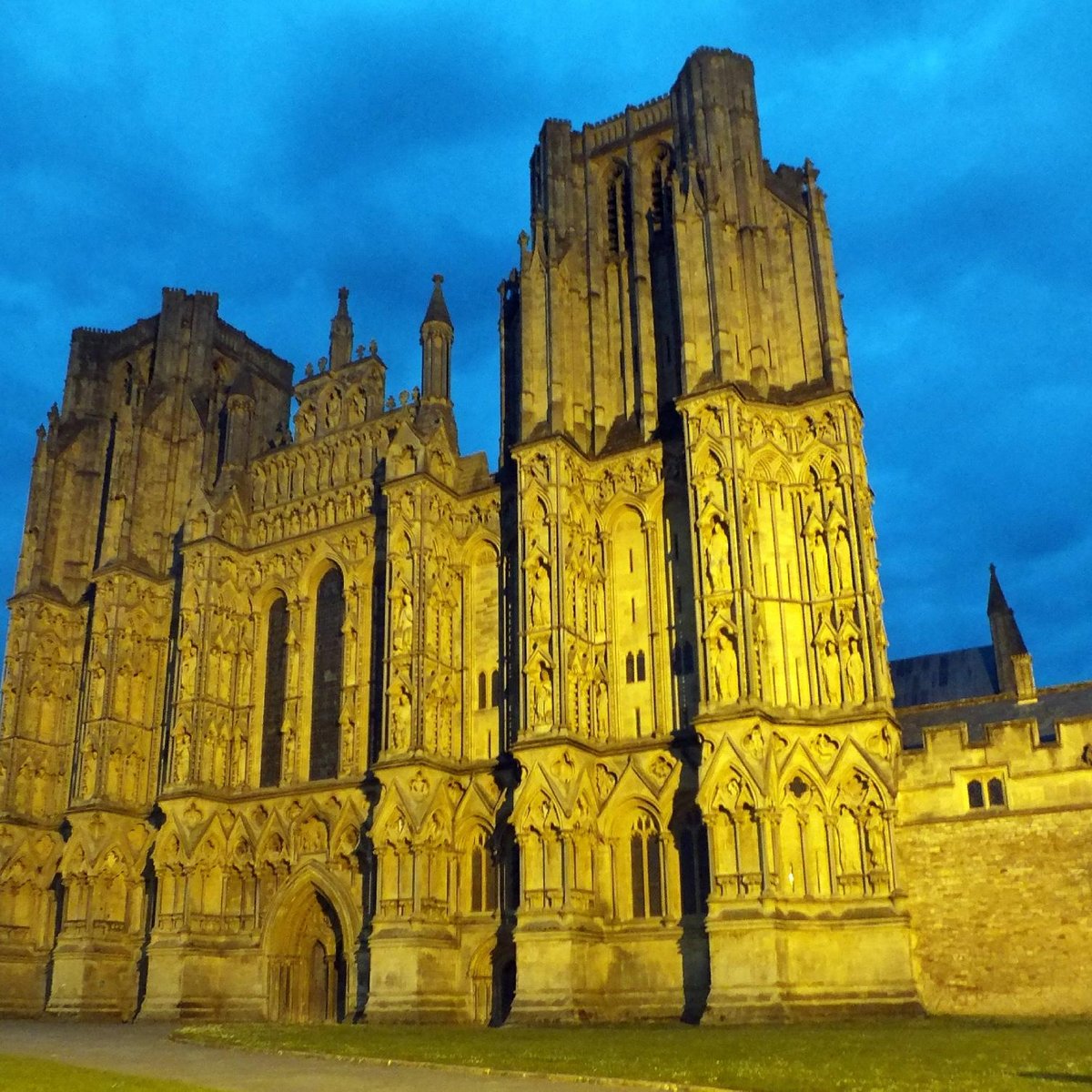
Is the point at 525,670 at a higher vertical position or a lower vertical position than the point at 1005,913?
higher

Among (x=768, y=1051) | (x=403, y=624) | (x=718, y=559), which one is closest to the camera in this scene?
(x=768, y=1051)

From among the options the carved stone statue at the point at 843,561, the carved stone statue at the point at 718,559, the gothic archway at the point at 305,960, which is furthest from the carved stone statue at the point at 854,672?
the gothic archway at the point at 305,960

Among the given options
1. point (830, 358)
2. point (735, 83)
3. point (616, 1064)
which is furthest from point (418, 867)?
point (735, 83)

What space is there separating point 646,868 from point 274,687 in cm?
1390

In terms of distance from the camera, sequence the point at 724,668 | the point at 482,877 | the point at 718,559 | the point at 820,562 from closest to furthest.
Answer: the point at 724,668
the point at 718,559
the point at 820,562
the point at 482,877

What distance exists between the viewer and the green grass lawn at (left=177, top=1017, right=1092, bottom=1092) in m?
12.8

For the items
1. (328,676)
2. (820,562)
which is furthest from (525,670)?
(328,676)

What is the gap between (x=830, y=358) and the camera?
96.9ft

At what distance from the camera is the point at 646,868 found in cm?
2697

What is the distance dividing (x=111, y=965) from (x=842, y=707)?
22913 mm

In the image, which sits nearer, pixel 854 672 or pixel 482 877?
pixel 854 672

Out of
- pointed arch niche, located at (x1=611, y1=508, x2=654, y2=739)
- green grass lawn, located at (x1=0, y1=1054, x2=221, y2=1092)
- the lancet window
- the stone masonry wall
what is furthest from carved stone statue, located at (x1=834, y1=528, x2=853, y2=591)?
green grass lawn, located at (x1=0, y1=1054, x2=221, y2=1092)

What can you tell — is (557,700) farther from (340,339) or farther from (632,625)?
(340,339)

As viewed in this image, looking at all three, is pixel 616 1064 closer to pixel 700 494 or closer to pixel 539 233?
pixel 700 494
